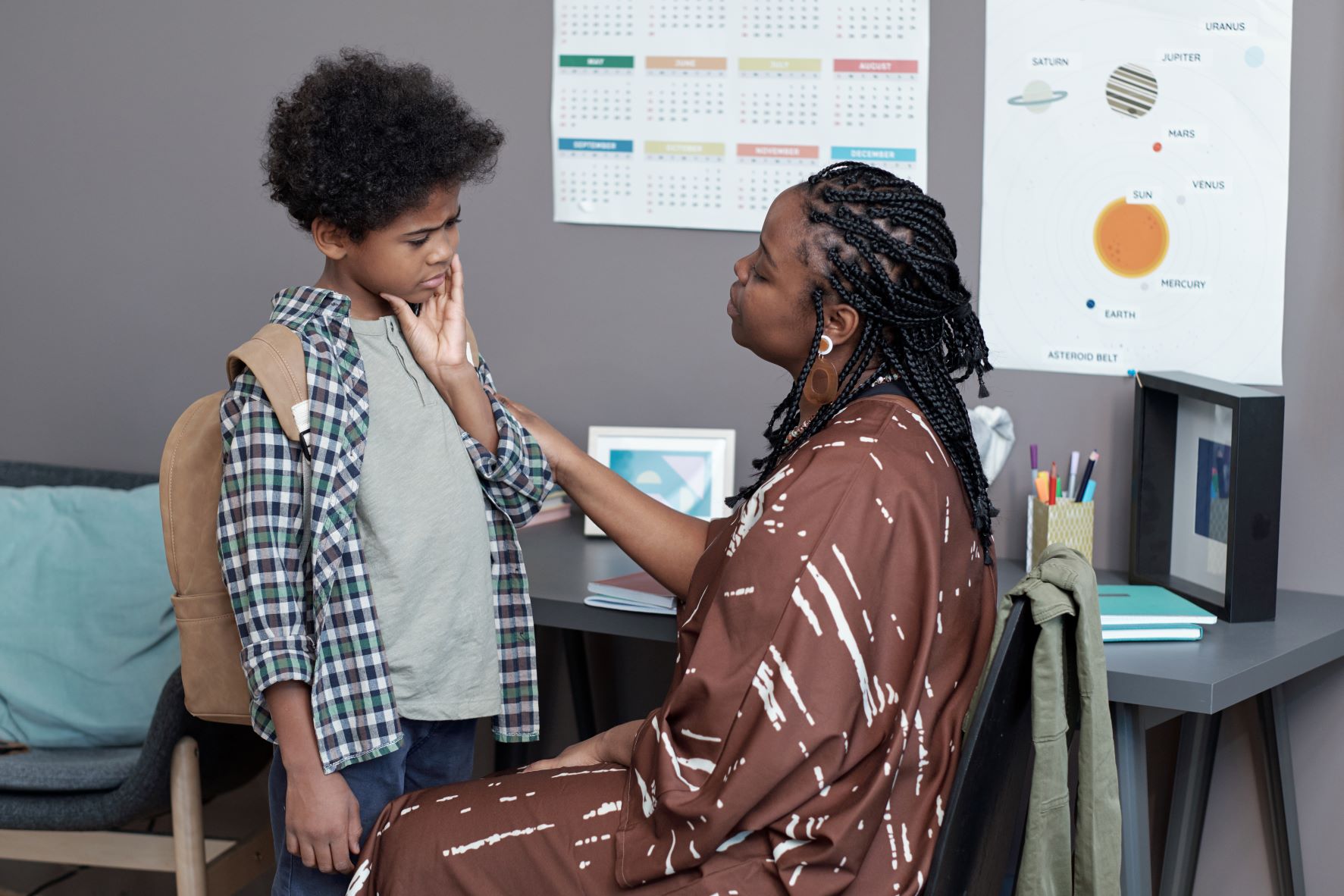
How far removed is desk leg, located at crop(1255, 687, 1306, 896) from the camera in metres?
1.84

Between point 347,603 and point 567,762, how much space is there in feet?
0.95

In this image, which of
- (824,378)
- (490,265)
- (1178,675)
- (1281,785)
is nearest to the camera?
(824,378)

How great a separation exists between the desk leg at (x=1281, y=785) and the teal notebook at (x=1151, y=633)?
14.3 inches

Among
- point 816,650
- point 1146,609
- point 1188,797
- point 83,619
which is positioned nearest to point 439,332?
point 816,650

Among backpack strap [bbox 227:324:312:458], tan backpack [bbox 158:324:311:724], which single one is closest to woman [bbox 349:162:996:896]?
tan backpack [bbox 158:324:311:724]

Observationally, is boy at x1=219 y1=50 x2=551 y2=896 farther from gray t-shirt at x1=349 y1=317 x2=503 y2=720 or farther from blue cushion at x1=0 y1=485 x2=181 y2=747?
blue cushion at x1=0 y1=485 x2=181 y2=747

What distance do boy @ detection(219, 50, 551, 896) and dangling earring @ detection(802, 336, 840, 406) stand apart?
0.38 metres

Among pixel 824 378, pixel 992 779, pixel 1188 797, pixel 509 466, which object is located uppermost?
pixel 824 378

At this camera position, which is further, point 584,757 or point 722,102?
point 722,102

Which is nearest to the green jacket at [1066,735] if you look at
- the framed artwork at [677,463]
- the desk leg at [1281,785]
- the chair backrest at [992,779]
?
the chair backrest at [992,779]

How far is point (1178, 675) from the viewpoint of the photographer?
4.65 feet

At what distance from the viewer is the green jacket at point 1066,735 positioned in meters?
1.16

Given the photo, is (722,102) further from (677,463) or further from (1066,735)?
(1066,735)

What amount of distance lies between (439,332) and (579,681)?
103 centimetres
